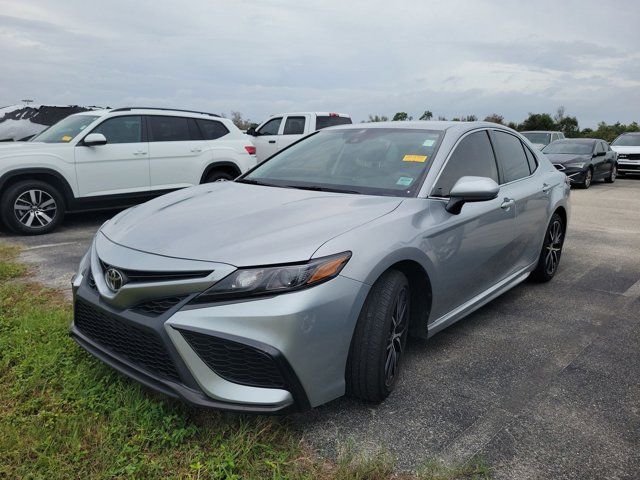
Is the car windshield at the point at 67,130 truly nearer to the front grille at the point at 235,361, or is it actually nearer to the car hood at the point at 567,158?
the front grille at the point at 235,361

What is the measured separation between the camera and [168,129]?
7898 millimetres

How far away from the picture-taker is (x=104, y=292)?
2.49 m

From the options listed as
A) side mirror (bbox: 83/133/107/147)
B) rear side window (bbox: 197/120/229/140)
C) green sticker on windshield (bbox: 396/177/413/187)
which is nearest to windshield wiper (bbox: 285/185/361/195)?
green sticker on windshield (bbox: 396/177/413/187)

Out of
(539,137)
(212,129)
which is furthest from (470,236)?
(539,137)

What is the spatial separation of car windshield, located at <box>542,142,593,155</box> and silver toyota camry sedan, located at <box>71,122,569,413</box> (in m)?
13.3

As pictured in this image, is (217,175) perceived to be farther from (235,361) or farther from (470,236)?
(235,361)

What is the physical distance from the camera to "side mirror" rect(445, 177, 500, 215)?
2.99m

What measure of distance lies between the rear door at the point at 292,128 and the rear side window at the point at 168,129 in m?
4.80

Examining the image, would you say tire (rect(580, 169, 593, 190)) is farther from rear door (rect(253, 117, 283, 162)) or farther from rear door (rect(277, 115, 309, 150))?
rear door (rect(253, 117, 283, 162))

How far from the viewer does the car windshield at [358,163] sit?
3279 millimetres

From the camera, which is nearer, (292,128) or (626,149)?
(292,128)

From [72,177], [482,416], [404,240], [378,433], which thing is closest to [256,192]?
[404,240]

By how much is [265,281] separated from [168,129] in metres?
6.27

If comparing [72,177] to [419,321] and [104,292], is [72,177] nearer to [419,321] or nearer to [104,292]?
[104,292]
